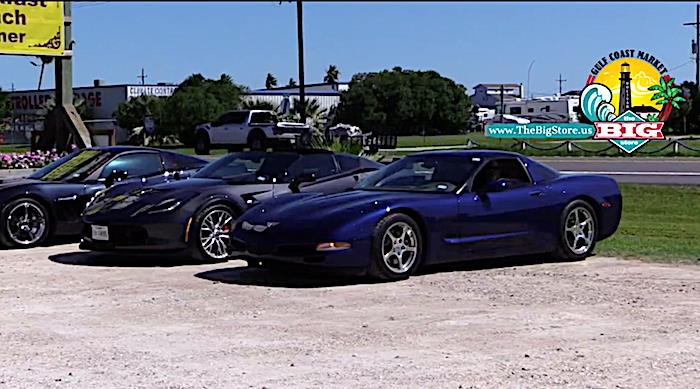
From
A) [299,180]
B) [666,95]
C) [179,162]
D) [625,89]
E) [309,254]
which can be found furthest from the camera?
[666,95]

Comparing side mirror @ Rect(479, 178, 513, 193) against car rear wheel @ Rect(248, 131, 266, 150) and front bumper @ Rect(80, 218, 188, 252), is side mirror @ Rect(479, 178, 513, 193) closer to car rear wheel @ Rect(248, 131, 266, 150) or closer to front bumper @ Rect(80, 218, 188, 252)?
front bumper @ Rect(80, 218, 188, 252)

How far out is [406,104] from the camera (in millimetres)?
72062

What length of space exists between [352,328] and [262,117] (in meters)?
33.4

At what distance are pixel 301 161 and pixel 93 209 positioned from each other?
7.71 feet

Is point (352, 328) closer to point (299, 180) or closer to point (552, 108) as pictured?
point (299, 180)

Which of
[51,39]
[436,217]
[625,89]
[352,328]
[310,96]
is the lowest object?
[352,328]

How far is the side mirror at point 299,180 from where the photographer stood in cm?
1128

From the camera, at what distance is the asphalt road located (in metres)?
23.2

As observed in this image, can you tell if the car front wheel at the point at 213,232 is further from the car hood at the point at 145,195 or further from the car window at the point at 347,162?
the car window at the point at 347,162

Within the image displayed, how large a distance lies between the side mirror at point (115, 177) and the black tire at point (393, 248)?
4.88 metres

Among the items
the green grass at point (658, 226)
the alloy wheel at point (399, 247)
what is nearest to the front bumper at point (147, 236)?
the alloy wheel at point (399, 247)

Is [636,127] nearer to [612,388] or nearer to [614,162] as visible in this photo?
[614,162]

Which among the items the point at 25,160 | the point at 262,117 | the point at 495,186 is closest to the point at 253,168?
the point at 495,186

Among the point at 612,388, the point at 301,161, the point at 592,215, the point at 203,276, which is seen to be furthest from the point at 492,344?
the point at 301,161
